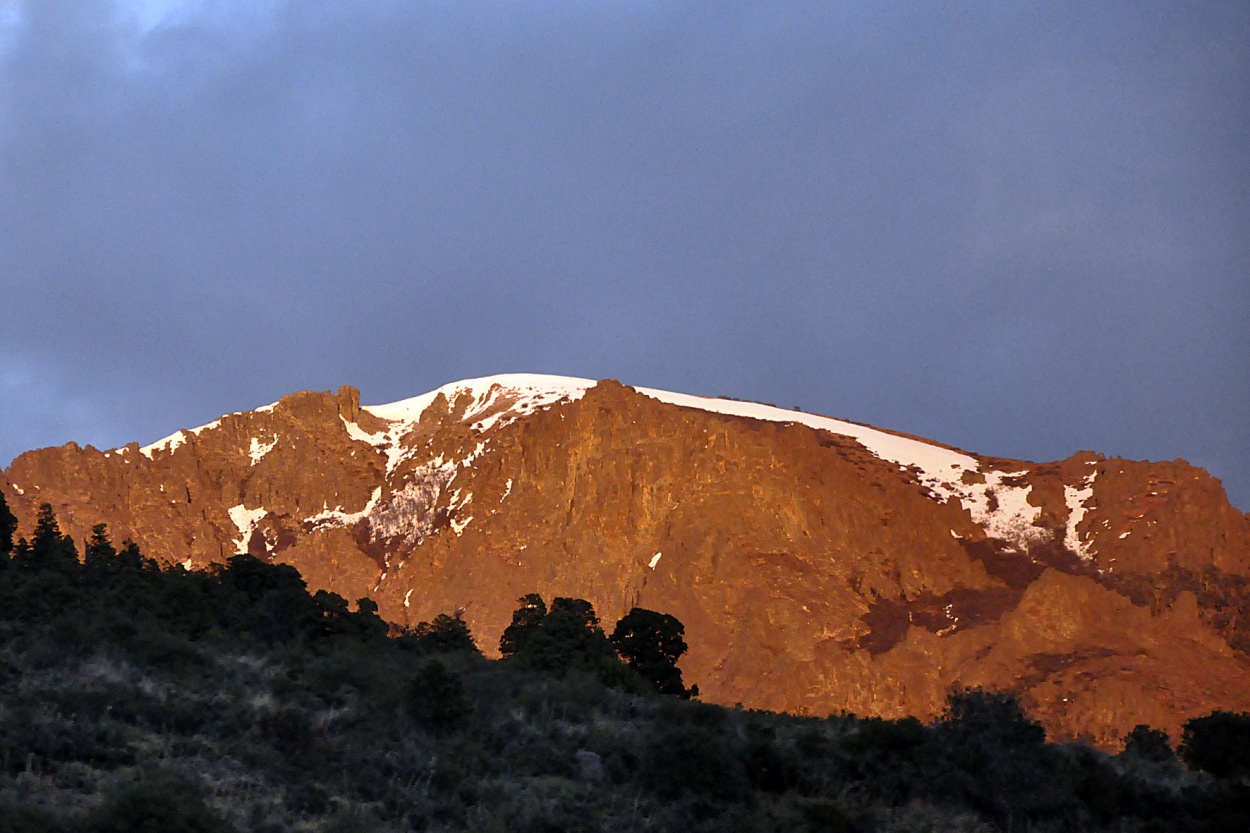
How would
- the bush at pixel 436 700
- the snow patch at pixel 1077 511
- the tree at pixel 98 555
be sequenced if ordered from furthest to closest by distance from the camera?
the snow patch at pixel 1077 511 → the tree at pixel 98 555 → the bush at pixel 436 700

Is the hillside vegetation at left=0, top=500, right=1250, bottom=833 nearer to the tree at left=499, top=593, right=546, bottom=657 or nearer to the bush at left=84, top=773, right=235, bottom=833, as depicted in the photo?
the bush at left=84, top=773, right=235, bottom=833

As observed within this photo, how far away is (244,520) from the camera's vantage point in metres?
194

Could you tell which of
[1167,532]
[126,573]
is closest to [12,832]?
[126,573]

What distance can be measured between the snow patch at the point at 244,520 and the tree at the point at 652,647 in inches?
5044

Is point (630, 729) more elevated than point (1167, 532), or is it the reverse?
point (1167, 532)

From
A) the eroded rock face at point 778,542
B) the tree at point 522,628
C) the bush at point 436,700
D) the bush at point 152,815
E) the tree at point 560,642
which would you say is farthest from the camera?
the eroded rock face at point 778,542

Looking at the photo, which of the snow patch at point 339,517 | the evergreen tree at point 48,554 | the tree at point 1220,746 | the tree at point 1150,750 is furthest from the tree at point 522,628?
the snow patch at point 339,517

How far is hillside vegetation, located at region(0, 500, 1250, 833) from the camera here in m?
24.2

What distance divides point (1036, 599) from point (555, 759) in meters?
117

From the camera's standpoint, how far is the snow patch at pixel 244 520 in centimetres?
18950

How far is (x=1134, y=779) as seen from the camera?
3033 cm

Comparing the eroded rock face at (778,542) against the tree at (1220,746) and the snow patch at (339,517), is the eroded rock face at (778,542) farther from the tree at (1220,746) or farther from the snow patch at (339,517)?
the tree at (1220,746)

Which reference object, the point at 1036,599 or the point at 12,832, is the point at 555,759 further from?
the point at 1036,599

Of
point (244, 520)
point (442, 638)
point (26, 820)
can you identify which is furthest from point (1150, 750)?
point (244, 520)
